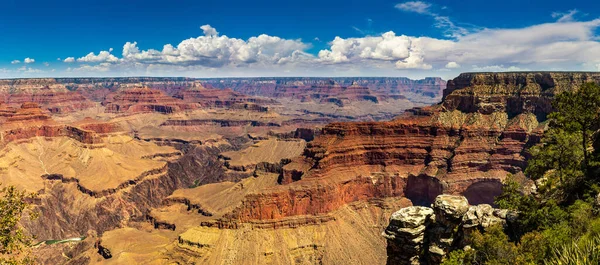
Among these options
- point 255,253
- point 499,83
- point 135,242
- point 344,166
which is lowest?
point 135,242

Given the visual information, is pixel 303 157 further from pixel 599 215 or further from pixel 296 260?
pixel 599 215

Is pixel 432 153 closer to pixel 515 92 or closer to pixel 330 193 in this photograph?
pixel 330 193

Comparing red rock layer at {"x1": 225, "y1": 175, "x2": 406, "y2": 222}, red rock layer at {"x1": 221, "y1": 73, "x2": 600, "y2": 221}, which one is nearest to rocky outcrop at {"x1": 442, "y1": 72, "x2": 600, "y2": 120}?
red rock layer at {"x1": 221, "y1": 73, "x2": 600, "y2": 221}

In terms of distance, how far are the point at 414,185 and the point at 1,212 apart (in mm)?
108576

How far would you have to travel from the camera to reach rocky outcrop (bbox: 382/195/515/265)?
33.4 meters

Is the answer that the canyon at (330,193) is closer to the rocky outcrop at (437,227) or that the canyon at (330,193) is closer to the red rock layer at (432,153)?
the red rock layer at (432,153)

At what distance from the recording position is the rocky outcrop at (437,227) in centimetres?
3344

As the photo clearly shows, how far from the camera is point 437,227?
34875 millimetres

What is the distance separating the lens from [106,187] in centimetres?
17688

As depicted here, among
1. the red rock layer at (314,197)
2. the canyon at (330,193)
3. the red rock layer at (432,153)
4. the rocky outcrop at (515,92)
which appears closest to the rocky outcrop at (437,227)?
the canyon at (330,193)

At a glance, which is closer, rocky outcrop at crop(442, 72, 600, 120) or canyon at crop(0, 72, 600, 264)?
canyon at crop(0, 72, 600, 264)

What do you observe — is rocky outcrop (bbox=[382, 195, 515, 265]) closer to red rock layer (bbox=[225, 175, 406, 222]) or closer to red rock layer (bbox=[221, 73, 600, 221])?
red rock layer (bbox=[225, 175, 406, 222])

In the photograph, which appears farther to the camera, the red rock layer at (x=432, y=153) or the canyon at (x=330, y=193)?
the red rock layer at (x=432, y=153)

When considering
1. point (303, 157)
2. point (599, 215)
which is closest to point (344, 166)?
point (303, 157)
